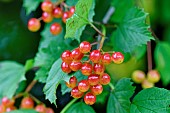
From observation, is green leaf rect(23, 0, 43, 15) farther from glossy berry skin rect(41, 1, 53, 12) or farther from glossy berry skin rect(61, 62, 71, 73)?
glossy berry skin rect(61, 62, 71, 73)

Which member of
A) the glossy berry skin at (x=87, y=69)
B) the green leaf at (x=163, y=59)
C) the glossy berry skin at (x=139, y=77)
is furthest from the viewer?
the green leaf at (x=163, y=59)

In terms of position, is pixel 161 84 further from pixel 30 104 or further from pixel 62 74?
pixel 62 74

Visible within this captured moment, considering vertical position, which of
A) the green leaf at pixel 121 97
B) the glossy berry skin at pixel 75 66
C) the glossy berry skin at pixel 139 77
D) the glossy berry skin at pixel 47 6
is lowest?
the glossy berry skin at pixel 139 77

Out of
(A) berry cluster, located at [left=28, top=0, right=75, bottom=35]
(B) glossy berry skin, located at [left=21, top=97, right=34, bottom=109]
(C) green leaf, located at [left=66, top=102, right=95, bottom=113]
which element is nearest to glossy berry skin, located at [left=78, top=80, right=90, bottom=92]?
(C) green leaf, located at [left=66, top=102, right=95, bottom=113]

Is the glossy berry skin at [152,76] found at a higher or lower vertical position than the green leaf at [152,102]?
lower

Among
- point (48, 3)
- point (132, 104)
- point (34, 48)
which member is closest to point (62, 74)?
point (132, 104)

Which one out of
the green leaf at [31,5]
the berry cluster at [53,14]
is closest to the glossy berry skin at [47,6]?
the berry cluster at [53,14]

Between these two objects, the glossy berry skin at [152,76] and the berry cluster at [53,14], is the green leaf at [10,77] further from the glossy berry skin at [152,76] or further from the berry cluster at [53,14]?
the glossy berry skin at [152,76]
